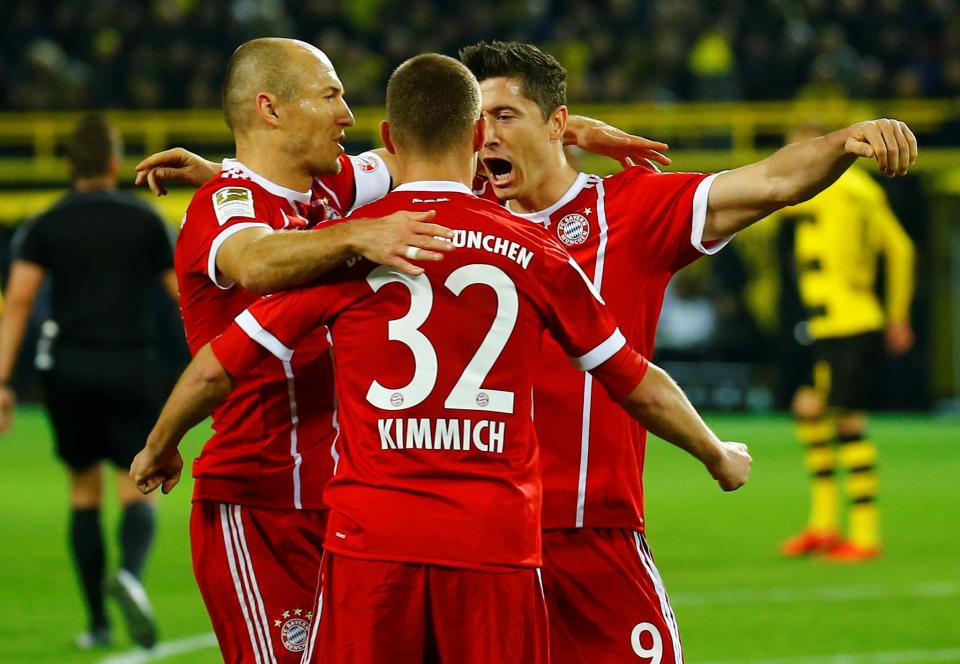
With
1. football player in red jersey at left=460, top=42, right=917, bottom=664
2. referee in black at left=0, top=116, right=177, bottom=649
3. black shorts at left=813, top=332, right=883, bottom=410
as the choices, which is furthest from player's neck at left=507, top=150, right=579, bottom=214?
black shorts at left=813, top=332, right=883, bottom=410

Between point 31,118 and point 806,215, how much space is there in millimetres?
13499

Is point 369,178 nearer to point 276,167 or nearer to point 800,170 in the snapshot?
point 276,167

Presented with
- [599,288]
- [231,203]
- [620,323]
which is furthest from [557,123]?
[231,203]

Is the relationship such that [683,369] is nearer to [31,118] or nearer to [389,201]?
[31,118]

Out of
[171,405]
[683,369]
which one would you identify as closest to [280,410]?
[171,405]

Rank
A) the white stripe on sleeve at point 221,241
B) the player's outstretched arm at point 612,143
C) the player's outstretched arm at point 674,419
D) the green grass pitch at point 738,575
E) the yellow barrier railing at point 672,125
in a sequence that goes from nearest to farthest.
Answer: the player's outstretched arm at point 674,419 → the white stripe on sleeve at point 221,241 → the player's outstretched arm at point 612,143 → the green grass pitch at point 738,575 → the yellow barrier railing at point 672,125

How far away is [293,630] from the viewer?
14.1 ft

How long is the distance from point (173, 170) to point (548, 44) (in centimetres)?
1756

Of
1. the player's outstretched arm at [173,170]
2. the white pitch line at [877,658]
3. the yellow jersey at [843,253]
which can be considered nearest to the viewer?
the player's outstretched arm at [173,170]

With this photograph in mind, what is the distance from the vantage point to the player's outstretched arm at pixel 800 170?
3.90 meters

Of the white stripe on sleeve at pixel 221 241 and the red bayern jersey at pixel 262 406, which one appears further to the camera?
the red bayern jersey at pixel 262 406

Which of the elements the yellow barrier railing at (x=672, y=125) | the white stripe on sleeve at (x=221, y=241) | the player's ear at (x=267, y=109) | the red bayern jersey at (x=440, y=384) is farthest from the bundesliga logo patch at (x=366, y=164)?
the yellow barrier railing at (x=672, y=125)

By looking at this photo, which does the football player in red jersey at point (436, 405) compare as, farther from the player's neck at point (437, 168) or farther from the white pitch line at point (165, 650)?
the white pitch line at point (165, 650)

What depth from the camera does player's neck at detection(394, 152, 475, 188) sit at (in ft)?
12.1
